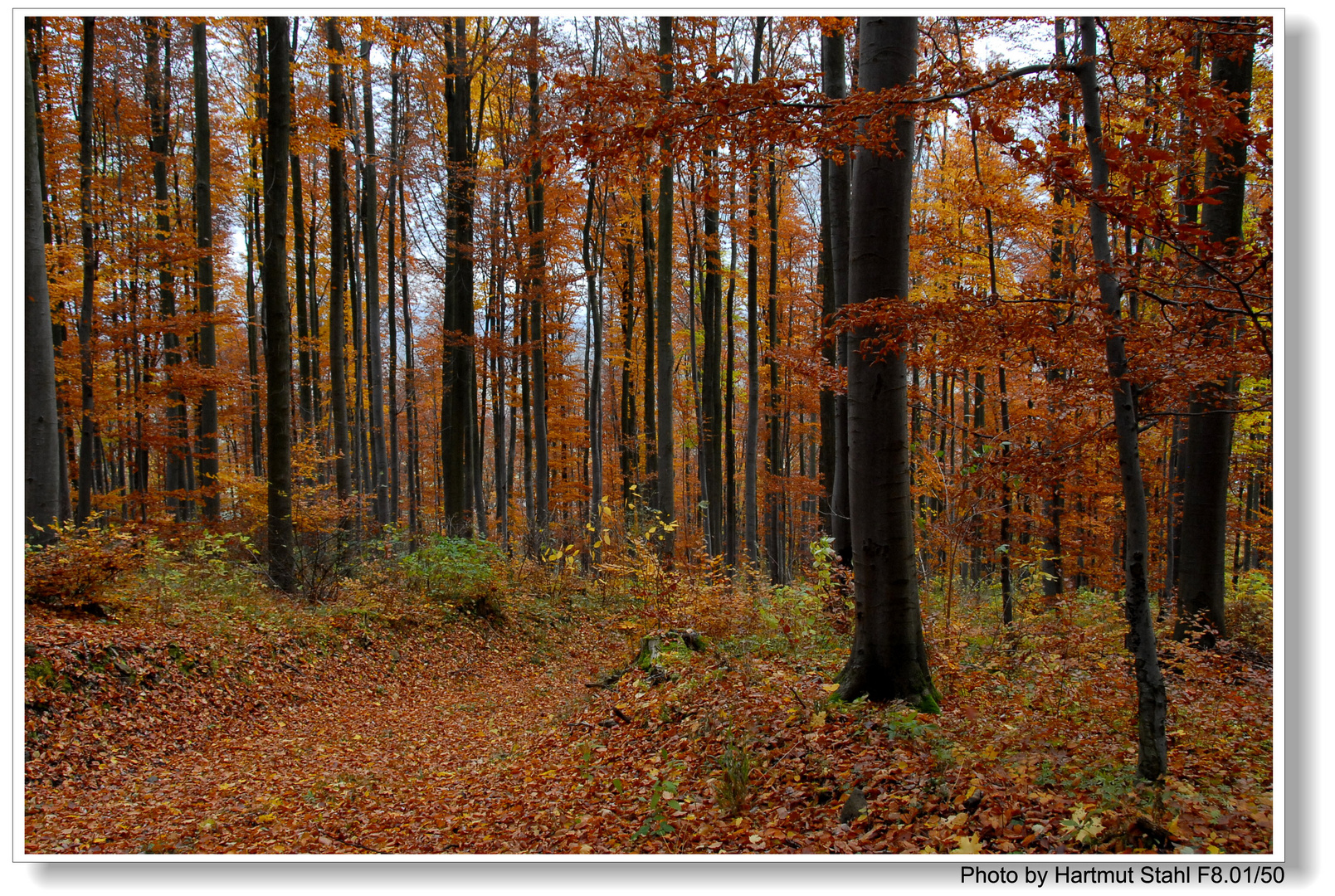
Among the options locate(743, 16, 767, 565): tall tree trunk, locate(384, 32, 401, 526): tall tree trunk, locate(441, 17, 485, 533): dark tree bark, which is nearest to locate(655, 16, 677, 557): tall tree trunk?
locate(743, 16, 767, 565): tall tree trunk

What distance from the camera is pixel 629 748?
16.7 feet

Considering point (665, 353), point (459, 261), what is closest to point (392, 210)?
point (459, 261)

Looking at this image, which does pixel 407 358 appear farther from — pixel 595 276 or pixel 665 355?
pixel 665 355

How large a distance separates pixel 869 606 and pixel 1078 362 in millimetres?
2087

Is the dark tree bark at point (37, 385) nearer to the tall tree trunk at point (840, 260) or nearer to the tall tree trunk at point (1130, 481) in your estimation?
the tall tree trunk at point (840, 260)

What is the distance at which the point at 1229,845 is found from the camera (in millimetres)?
2924

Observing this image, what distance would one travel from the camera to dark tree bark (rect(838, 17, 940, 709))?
4.52 m

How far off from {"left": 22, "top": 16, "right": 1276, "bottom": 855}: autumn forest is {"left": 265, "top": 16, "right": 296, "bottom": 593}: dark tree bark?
52 mm

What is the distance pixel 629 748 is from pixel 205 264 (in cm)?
1183

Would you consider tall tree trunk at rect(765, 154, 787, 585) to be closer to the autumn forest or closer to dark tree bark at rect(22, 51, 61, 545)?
the autumn forest

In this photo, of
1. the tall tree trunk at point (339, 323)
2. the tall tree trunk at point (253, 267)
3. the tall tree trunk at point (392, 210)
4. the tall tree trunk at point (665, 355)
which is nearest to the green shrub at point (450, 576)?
the tall tree trunk at point (665, 355)

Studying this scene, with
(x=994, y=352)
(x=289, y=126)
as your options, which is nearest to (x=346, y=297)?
(x=289, y=126)

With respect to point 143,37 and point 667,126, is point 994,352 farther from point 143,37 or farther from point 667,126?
point 143,37

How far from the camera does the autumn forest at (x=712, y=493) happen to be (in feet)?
11.8
